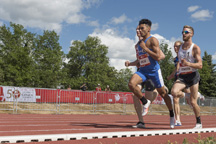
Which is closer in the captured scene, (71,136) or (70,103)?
(71,136)

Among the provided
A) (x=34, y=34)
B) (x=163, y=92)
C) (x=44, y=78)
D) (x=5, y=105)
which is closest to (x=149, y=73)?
(x=163, y=92)

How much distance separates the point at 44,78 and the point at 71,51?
47.7ft

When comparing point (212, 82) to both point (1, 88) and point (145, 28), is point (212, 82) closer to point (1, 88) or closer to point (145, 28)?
point (1, 88)

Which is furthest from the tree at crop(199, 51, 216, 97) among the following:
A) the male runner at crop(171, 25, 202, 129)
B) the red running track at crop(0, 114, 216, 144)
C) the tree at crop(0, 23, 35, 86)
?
the male runner at crop(171, 25, 202, 129)

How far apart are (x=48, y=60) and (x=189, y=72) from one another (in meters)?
47.9

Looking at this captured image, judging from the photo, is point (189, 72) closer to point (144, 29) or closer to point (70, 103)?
point (144, 29)

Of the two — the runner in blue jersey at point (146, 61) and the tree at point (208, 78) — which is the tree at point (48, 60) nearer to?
the tree at point (208, 78)

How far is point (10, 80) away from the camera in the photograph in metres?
48.0

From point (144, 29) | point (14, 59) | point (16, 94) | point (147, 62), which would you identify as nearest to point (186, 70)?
A: point (147, 62)

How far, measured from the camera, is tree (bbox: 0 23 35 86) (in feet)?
154

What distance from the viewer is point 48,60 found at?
52.6 metres

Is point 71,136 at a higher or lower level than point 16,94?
lower

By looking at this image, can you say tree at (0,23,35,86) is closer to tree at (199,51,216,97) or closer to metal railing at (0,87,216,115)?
metal railing at (0,87,216,115)

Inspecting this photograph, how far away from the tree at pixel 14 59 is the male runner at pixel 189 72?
40911mm
